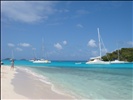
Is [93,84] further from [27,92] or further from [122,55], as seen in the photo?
[122,55]

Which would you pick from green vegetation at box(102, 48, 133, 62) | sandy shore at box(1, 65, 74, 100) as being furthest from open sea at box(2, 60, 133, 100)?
green vegetation at box(102, 48, 133, 62)

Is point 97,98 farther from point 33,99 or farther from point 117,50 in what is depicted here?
point 117,50

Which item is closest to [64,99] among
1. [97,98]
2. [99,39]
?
[97,98]

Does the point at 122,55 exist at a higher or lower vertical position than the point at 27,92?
higher

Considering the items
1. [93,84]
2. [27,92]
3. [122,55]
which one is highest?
[122,55]

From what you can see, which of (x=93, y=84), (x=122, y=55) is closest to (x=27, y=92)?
(x=93, y=84)

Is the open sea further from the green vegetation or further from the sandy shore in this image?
the green vegetation

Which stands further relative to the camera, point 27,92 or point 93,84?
point 93,84

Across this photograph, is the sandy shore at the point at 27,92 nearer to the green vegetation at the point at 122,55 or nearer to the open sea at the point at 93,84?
the open sea at the point at 93,84

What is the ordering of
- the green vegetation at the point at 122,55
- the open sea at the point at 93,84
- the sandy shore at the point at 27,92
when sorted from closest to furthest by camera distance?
the sandy shore at the point at 27,92
the open sea at the point at 93,84
the green vegetation at the point at 122,55

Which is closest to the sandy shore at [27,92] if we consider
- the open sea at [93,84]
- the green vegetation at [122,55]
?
the open sea at [93,84]

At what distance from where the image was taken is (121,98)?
512 inches

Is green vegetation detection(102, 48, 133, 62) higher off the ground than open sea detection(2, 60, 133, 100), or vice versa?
green vegetation detection(102, 48, 133, 62)

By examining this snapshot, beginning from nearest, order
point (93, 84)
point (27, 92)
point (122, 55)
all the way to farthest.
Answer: point (27, 92), point (93, 84), point (122, 55)
